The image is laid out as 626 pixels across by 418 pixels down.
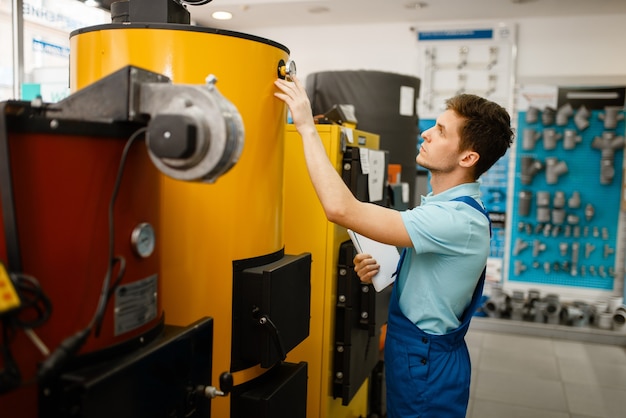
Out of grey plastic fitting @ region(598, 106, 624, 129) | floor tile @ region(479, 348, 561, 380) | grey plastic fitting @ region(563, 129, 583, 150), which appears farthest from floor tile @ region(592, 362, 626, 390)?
grey plastic fitting @ region(598, 106, 624, 129)

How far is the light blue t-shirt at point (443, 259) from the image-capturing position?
5.02 ft

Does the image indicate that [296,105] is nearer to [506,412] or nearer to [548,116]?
[506,412]

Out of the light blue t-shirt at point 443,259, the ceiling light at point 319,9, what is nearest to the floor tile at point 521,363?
the light blue t-shirt at point 443,259

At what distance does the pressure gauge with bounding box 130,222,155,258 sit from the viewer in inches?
38.6

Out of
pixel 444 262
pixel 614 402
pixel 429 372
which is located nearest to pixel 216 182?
pixel 444 262

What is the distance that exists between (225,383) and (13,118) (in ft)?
2.17

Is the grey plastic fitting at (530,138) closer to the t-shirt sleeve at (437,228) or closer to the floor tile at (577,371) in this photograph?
the floor tile at (577,371)

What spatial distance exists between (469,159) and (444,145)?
0.09m

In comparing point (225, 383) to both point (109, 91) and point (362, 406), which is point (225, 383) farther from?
point (362, 406)

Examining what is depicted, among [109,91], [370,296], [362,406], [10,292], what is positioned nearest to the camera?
[10,292]

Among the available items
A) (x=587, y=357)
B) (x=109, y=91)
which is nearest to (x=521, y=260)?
(x=587, y=357)

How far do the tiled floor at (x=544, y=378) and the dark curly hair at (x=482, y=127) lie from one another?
7.40 feet

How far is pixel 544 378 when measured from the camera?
3.92 meters

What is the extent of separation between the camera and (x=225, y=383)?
1130mm
